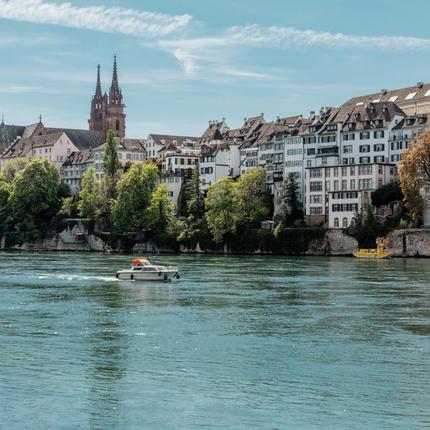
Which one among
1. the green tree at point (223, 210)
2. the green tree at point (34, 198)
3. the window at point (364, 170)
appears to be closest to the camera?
the window at point (364, 170)

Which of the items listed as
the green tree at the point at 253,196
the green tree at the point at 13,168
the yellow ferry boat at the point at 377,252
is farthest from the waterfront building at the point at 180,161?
the yellow ferry boat at the point at 377,252

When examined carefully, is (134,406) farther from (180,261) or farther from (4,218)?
(4,218)

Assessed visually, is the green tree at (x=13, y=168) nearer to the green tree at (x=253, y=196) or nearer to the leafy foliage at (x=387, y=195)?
the green tree at (x=253, y=196)

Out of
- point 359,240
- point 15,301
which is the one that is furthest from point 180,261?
point 15,301

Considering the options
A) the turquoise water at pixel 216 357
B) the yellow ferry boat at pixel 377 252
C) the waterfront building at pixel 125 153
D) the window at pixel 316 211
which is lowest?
the turquoise water at pixel 216 357

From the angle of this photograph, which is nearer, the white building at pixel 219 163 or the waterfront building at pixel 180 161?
the white building at pixel 219 163

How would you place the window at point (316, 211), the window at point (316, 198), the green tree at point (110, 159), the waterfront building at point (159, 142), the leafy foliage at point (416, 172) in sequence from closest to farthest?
the leafy foliage at point (416, 172) → the window at point (316, 211) → the window at point (316, 198) → the green tree at point (110, 159) → the waterfront building at point (159, 142)

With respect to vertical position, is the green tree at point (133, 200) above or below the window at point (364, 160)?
below

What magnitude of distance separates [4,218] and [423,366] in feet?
464

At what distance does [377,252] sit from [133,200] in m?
48.0

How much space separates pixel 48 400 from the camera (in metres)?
33.8

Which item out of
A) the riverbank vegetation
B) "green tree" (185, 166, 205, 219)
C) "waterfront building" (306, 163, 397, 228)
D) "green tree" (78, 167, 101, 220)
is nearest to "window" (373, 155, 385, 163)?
"waterfront building" (306, 163, 397, 228)

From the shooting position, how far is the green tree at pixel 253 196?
140875 millimetres

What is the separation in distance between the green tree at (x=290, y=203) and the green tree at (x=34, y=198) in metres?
47.8
